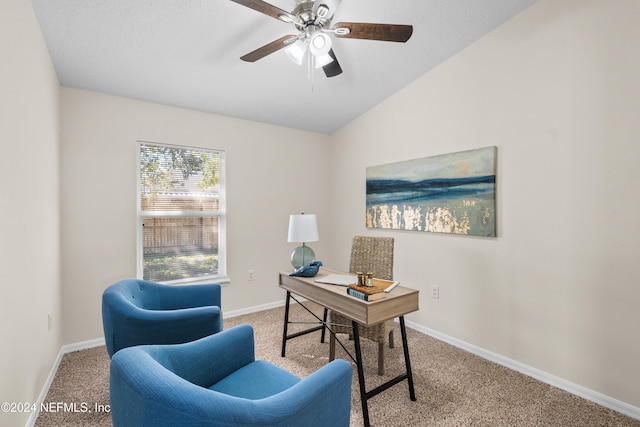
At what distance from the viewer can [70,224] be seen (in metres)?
Result: 2.64

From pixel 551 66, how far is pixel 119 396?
3021 mm

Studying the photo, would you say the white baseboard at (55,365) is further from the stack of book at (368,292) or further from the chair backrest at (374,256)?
the chair backrest at (374,256)

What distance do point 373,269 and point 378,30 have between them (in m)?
1.71

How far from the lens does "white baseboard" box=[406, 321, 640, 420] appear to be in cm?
185

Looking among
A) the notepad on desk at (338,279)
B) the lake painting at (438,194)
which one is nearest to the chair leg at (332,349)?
the notepad on desk at (338,279)

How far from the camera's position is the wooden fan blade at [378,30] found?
1.69m

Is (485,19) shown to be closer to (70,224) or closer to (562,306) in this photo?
(562,306)

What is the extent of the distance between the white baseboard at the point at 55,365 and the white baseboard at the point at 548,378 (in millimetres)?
2988

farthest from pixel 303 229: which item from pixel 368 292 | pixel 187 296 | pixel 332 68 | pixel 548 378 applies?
pixel 548 378

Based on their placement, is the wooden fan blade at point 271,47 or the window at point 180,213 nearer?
the wooden fan blade at point 271,47

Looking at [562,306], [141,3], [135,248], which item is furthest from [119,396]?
[562,306]

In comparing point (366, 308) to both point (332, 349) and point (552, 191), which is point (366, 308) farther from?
point (552, 191)

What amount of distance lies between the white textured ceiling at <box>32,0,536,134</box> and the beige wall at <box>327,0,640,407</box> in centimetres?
39

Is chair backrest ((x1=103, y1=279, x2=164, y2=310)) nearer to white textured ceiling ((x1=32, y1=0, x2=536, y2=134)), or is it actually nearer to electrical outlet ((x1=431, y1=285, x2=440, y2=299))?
white textured ceiling ((x1=32, y1=0, x2=536, y2=134))
